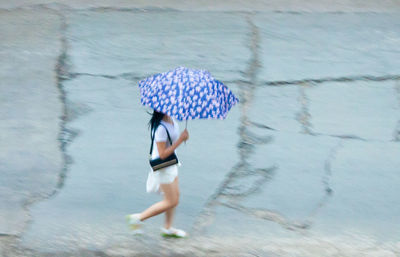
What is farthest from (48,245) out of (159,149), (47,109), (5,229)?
(47,109)

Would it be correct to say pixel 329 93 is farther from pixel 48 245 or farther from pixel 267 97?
pixel 48 245

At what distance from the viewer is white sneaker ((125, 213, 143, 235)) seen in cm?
495

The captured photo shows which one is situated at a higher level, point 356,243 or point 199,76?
point 199,76

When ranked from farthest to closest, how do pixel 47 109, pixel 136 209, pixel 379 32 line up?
pixel 379 32
pixel 47 109
pixel 136 209

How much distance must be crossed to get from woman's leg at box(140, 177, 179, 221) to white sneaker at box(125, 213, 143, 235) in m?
A: 0.05

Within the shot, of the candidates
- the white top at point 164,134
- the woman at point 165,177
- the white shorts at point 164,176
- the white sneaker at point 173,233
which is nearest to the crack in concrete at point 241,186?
the white sneaker at point 173,233

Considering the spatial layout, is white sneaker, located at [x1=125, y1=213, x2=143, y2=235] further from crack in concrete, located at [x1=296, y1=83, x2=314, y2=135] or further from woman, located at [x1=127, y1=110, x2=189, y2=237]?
crack in concrete, located at [x1=296, y1=83, x2=314, y2=135]

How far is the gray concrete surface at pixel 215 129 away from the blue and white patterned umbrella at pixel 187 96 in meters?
1.20

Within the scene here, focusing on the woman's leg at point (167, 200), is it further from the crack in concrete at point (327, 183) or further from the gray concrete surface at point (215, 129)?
the crack in concrete at point (327, 183)

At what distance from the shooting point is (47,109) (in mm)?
6852

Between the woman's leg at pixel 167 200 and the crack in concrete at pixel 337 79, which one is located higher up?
the crack in concrete at pixel 337 79

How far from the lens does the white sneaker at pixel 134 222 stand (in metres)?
4.95

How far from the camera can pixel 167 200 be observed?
191 inches

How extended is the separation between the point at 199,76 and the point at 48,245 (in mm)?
1743
